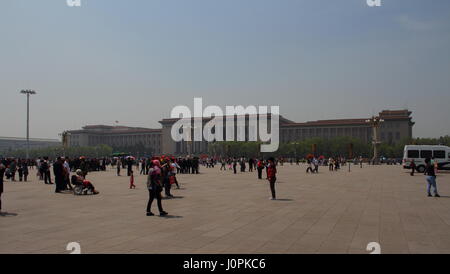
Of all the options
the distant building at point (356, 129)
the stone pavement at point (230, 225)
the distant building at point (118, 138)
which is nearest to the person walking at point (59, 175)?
the stone pavement at point (230, 225)

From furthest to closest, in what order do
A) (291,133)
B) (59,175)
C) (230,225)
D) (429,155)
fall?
(291,133) → (429,155) → (59,175) → (230,225)

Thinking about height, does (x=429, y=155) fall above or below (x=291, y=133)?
below

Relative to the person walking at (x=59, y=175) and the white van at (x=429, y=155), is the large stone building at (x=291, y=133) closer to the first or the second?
the white van at (x=429, y=155)

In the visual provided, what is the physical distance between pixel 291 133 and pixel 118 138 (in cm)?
9166

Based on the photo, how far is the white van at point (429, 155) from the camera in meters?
37.1

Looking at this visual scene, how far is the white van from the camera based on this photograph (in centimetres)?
3710

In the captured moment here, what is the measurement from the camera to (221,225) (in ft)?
33.2

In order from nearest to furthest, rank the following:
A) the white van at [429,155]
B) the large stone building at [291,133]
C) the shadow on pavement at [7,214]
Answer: the shadow on pavement at [7,214]
the white van at [429,155]
the large stone building at [291,133]

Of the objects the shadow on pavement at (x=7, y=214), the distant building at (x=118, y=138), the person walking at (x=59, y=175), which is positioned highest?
the distant building at (x=118, y=138)

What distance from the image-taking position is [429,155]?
121ft

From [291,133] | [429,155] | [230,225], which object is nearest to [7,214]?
[230,225]

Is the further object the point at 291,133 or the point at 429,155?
the point at 291,133

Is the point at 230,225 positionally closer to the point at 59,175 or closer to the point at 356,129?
the point at 59,175
